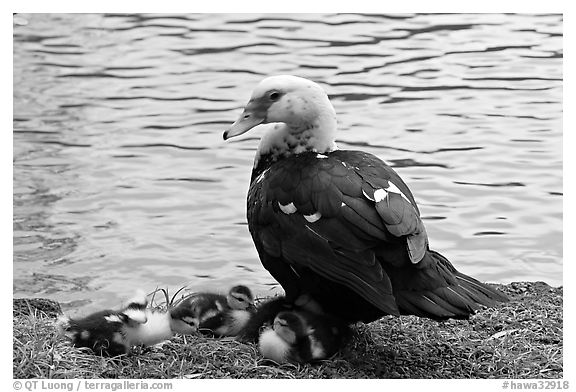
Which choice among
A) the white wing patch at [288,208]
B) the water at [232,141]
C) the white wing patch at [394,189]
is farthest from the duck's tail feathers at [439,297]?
the water at [232,141]

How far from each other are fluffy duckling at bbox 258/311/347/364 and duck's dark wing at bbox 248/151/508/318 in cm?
19

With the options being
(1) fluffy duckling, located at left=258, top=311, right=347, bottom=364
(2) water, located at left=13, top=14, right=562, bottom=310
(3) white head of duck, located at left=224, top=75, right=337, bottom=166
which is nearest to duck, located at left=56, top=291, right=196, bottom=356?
(1) fluffy duckling, located at left=258, top=311, right=347, bottom=364

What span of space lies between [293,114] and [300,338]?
1188mm

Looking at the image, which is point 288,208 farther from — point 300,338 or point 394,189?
point 300,338

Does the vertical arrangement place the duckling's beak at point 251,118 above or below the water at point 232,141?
above

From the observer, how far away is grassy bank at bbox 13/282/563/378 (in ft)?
15.3

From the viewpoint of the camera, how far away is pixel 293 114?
17.1ft

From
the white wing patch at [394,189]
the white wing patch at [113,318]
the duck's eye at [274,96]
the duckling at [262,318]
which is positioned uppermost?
the duck's eye at [274,96]

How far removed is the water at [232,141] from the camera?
741cm

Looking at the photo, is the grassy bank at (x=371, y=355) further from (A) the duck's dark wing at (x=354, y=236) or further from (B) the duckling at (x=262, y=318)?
(A) the duck's dark wing at (x=354, y=236)

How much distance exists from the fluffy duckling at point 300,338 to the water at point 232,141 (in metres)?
1.99

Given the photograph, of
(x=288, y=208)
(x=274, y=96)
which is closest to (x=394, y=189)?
(x=288, y=208)

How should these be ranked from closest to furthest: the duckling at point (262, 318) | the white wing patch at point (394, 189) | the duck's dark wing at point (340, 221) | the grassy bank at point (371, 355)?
the duck's dark wing at point (340, 221) < the grassy bank at point (371, 355) < the white wing patch at point (394, 189) < the duckling at point (262, 318)

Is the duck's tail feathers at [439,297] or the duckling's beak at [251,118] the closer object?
the duck's tail feathers at [439,297]
